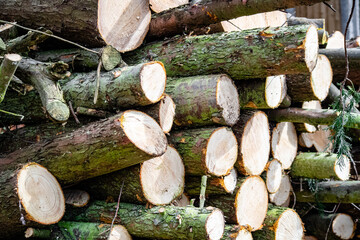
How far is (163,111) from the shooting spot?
9.15 feet

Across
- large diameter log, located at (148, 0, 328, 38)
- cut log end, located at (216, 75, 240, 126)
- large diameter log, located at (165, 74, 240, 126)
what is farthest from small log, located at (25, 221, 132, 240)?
large diameter log, located at (148, 0, 328, 38)

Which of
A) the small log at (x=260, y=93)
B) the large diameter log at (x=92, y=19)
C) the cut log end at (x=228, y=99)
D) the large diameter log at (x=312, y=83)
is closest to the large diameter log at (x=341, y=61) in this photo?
the large diameter log at (x=312, y=83)

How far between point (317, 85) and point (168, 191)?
1576 mm

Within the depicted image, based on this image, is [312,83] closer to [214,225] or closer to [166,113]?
[166,113]

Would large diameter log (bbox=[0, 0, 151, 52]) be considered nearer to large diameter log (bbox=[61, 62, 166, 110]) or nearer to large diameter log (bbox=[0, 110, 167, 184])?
large diameter log (bbox=[61, 62, 166, 110])

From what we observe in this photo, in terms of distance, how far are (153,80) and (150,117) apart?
0.78ft

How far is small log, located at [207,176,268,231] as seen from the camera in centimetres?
312

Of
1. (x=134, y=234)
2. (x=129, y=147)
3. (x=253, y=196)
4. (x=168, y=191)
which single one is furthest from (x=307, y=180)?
(x=129, y=147)

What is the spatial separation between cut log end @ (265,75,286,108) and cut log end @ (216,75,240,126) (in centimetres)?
24

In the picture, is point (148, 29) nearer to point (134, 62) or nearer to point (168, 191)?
point (134, 62)

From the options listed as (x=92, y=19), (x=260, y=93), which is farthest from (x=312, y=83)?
(x=92, y=19)

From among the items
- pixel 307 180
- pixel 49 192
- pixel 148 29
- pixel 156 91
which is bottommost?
pixel 307 180

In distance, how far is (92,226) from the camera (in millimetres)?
2793

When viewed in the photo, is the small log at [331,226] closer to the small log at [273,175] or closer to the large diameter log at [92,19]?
the small log at [273,175]
